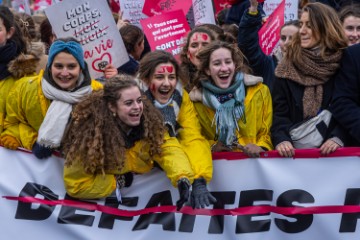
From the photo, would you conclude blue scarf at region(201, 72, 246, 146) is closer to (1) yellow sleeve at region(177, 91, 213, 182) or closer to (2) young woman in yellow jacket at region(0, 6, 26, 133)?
(1) yellow sleeve at region(177, 91, 213, 182)

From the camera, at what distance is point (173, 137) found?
5672mm

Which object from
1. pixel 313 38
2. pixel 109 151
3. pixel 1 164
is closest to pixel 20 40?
pixel 1 164

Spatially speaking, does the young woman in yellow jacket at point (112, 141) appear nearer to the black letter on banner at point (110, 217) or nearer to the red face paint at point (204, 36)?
Result: the black letter on banner at point (110, 217)

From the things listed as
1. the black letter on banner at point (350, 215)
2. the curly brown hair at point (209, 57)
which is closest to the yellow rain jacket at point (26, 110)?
the curly brown hair at point (209, 57)

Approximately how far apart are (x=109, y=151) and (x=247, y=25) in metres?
1.66

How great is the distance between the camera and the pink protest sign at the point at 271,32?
7859 millimetres

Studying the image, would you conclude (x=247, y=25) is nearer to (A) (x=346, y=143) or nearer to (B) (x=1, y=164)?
(A) (x=346, y=143)

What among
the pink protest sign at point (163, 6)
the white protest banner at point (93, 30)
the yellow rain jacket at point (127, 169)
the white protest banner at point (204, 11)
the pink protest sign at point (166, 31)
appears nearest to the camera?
the yellow rain jacket at point (127, 169)

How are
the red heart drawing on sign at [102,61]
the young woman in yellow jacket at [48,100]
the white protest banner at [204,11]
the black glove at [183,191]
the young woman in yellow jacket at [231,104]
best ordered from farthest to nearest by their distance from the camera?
the white protest banner at [204,11]
the red heart drawing on sign at [102,61]
the young woman in yellow jacket at [231,104]
the young woman in yellow jacket at [48,100]
the black glove at [183,191]

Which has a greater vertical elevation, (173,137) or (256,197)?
(173,137)

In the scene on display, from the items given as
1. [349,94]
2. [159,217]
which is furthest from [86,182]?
[349,94]

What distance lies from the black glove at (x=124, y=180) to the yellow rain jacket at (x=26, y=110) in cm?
70

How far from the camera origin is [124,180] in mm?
5723

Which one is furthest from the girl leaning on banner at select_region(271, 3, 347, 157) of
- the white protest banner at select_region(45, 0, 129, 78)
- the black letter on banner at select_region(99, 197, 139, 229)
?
the white protest banner at select_region(45, 0, 129, 78)
